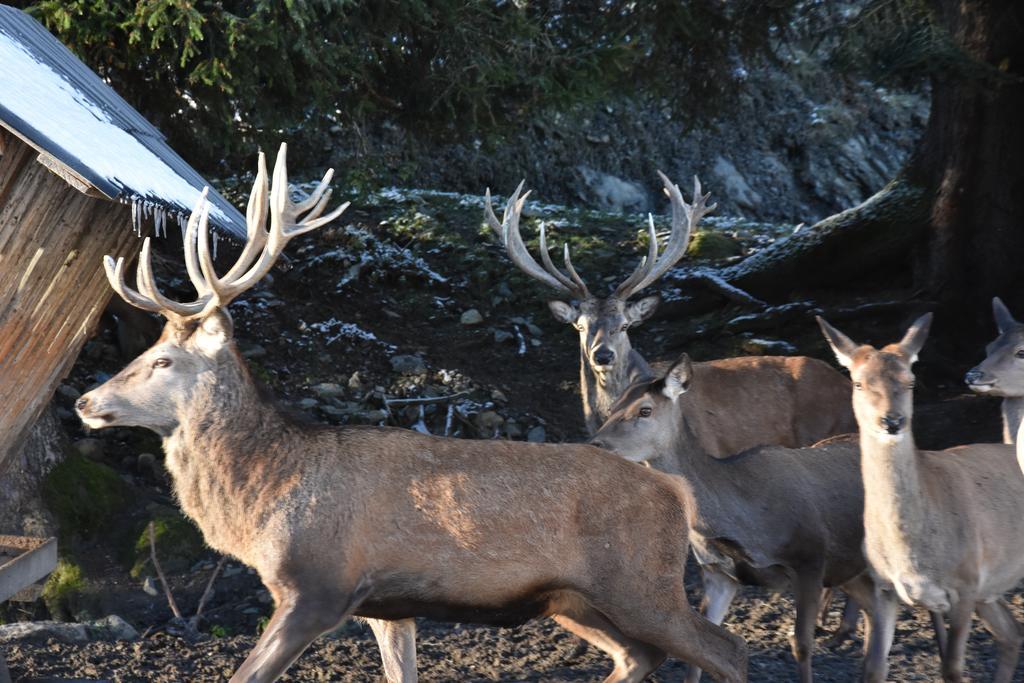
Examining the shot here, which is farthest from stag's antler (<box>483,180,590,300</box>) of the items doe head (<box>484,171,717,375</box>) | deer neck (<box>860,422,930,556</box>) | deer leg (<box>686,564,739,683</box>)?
deer neck (<box>860,422,930,556</box>)

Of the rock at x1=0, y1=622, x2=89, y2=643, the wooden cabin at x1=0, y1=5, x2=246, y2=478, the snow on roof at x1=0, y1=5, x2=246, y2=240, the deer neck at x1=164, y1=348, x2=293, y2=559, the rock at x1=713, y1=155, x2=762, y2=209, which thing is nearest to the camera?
the deer neck at x1=164, y1=348, x2=293, y2=559

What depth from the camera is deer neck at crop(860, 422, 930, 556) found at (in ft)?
21.3

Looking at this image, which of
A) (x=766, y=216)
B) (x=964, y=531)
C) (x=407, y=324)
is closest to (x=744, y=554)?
(x=964, y=531)

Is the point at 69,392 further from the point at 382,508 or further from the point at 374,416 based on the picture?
the point at 382,508

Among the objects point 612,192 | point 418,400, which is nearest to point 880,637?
point 418,400

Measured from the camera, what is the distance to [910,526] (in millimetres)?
6480

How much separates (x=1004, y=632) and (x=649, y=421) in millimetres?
2186

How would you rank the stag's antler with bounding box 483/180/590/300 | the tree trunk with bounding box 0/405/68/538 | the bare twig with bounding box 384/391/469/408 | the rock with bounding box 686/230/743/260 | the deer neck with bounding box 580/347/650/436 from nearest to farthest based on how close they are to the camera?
the tree trunk with bounding box 0/405/68/538 < the deer neck with bounding box 580/347/650/436 < the stag's antler with bounding box 483/180/590/300 < the bare twig with bounding box 384/391/469/408 < the rock with bounding box 686/230/743/260

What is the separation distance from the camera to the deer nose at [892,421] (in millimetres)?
6367

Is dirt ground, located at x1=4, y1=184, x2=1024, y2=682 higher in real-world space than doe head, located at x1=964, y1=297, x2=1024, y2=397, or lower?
lower

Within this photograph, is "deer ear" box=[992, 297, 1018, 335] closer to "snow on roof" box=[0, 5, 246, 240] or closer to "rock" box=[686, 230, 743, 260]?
"snow on roof" box=[0, 5, 246, 240]

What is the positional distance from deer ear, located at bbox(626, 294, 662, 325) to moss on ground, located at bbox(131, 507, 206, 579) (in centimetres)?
337

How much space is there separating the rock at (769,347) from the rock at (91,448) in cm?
584

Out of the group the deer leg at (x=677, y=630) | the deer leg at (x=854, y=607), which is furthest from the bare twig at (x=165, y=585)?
the deer leg at (x=854, y=607)
